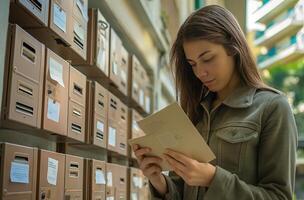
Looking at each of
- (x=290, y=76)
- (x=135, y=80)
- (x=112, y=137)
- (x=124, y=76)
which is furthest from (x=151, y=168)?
(x=290, y=76)

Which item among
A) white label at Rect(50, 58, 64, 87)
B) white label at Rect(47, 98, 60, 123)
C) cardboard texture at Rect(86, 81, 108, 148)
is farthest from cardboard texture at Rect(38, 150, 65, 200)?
cardboard texture at Rect(86, 81, 108, 148)

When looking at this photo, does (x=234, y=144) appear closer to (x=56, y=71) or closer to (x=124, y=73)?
(x=56, y=71)

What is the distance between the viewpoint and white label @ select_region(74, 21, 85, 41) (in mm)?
1645

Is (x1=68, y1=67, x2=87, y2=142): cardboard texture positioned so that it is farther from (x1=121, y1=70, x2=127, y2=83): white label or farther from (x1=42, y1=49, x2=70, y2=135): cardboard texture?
(x1=121, y1=70, x2=127, y2=83): white label

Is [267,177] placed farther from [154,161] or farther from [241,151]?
[154,161]

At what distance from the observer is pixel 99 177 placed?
1905 mm

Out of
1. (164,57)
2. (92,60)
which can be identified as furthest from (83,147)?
(164,57)

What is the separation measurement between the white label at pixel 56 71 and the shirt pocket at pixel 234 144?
60 centimetres

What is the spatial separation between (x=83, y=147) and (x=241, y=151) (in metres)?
1.07

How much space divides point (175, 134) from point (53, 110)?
515 mm

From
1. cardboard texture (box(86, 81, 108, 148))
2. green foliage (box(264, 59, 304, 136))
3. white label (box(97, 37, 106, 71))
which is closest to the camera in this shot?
cardboard texture (box(86, 81, 108, 148))

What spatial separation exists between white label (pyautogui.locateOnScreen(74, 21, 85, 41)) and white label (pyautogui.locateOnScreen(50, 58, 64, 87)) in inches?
8.7

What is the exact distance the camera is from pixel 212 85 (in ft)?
3.92

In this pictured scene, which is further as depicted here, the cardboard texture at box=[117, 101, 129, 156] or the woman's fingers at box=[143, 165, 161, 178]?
the cardboard texture at box=[117, 101, 129, 156]
